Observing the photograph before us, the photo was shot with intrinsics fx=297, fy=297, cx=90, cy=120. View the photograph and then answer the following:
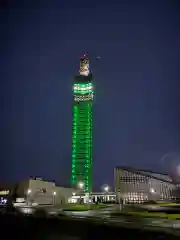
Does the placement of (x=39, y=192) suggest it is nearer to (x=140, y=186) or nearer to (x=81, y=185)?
(x=140, y=186)

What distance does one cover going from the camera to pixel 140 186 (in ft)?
284

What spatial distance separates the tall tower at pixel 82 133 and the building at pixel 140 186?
36263mm

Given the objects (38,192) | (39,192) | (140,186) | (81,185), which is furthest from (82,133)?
(38,192)

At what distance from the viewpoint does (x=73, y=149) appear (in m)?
127

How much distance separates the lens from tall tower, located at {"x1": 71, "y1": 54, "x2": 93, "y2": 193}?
124594mm

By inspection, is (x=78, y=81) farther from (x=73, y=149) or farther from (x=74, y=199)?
(x=74, y=199)

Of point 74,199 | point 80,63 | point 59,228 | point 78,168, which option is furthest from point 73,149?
point 59,228

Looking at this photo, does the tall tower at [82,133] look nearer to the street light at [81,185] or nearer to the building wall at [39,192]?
the street light at [81,185]

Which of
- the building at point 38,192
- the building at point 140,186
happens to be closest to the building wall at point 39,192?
the building at point 38,192

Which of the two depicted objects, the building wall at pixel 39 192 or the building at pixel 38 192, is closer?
the building at pixel 38 192

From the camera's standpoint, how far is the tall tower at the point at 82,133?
125 m

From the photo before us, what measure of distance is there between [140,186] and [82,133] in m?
47.3

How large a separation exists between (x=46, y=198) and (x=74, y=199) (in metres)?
21.9

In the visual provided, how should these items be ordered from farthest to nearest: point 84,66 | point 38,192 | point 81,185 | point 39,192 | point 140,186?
point 84,66, point 81,185, point 140,186, point 39,192, point 38,192
